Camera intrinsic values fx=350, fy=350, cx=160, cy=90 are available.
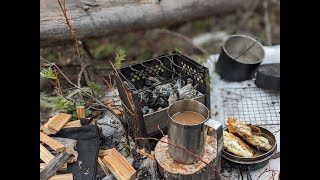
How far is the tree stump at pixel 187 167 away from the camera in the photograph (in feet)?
8.61

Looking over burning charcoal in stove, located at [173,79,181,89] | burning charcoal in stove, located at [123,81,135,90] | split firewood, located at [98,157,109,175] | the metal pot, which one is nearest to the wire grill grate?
the metal pot

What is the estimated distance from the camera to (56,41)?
4215mm

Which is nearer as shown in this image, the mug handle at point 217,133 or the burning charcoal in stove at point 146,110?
the mug handle at point 217,133

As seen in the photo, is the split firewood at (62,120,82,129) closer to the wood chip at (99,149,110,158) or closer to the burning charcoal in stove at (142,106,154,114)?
the wood chip at (99,149,110,158)

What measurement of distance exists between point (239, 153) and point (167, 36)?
333 centimetres

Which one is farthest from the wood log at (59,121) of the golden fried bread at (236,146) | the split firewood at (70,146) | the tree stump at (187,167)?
the golden fried bread at (236,146)

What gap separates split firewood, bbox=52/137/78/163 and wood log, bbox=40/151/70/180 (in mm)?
45

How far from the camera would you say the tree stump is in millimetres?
2625

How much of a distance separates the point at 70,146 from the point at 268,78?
2.34 metres

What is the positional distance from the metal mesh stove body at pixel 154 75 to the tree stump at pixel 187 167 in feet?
1.14

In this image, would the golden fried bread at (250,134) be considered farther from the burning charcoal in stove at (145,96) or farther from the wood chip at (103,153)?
the wood chip at (103,153)

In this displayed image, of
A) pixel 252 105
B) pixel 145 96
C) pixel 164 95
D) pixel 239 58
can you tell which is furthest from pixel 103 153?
pixel 239 58
